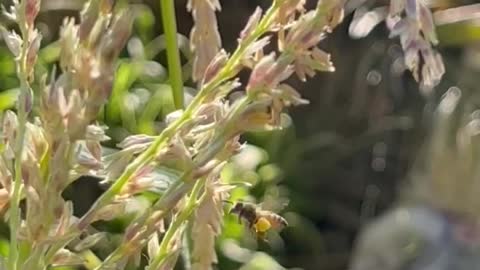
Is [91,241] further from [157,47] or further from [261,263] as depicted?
[157,47]

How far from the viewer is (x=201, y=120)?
16.7 inches

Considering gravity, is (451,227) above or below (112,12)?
below

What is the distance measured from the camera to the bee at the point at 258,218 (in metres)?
0.57

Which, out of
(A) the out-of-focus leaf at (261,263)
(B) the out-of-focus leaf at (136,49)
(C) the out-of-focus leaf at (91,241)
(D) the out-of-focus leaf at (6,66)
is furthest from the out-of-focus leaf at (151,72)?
(C) the out-of-focus leaf at (91,241)

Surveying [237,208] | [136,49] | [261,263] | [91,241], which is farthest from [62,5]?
[91,241]

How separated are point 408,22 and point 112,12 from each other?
0.38 feet

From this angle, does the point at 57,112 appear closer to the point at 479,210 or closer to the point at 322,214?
the point at 479,210

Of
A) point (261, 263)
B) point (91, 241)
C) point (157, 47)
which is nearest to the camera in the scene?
point (91, 241)

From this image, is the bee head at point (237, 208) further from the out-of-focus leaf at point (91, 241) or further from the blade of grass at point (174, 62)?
the out-of-focus leaf at point (91, 241)

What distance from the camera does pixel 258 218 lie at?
0.58 metres

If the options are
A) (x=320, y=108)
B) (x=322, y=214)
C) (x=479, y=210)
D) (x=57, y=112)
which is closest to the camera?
(x=57, y=112)

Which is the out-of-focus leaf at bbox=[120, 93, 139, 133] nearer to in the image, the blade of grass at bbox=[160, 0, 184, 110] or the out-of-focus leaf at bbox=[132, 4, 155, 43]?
the out-of-focus leaf at bbox=[132, 4, 155, 43]

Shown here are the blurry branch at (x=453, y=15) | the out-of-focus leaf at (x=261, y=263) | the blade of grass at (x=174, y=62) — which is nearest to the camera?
the blade of grass at (x=174, y=62)

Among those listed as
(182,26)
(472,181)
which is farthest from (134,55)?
(472,181)
